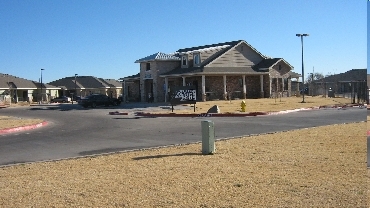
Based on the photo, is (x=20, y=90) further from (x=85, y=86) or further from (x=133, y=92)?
(x=133, y=92)

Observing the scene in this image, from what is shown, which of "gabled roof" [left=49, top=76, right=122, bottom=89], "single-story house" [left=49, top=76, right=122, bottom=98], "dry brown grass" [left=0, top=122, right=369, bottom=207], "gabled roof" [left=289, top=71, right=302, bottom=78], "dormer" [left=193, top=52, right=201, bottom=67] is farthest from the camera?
"gabled roof" [left=49, top=76, right=122, bottom=89]

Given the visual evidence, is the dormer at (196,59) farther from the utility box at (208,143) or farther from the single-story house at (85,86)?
the single-story house at (85,86)

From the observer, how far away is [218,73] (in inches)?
1750

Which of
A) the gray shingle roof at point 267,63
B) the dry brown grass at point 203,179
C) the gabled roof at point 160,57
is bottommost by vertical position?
the dry brown grass at point 203,179

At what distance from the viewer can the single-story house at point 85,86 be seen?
281 ft

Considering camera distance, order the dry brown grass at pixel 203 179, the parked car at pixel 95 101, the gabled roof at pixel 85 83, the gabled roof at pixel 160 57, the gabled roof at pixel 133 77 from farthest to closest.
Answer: the gabled roof at pixel 85 83, the gabled roof at pixel 133 77, the gabled roof at pixel 160 57, the parked car at pixel 95 101, the dry brown grass at pixel 203 179

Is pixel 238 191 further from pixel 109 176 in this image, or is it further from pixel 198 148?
pixel 198 148

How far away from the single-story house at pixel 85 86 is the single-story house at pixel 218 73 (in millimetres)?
Result: 35443

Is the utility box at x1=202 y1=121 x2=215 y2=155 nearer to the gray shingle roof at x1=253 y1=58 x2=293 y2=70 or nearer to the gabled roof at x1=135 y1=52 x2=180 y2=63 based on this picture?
the gabled roof at x1=135 y1=52 x2=180 y2=63

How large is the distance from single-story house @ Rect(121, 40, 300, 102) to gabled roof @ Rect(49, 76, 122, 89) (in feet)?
117

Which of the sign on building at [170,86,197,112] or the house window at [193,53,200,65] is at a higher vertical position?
the house window at [193,53,200,65]

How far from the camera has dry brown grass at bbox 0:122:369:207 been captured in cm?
650

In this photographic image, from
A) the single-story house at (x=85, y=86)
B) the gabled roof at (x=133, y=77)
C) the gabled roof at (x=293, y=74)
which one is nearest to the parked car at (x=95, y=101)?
the gabled roof at (x=133, y=77)

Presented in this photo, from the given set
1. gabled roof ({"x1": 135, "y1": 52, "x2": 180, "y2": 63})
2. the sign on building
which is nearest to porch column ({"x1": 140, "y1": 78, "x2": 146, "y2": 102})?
gabled roof ({"x1": 135, "y1": 52, "x2": 180, "y2": 63})
